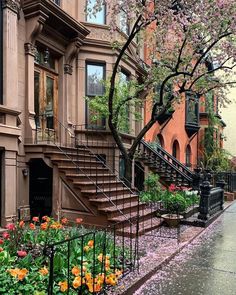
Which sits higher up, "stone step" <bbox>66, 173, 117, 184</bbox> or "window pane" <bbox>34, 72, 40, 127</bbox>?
"window pane" <bbox>34, 72, 40, 127</bbox>

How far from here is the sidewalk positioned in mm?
4418

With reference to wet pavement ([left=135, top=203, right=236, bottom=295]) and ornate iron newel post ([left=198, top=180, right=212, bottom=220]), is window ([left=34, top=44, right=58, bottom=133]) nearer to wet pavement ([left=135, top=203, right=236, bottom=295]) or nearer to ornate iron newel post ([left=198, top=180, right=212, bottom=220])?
ornate iron newel post ([left=198, top=180, right=212, bottom=220])

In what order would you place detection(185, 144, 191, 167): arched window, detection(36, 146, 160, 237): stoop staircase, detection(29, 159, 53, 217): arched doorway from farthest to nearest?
detection(185, 144, 191, 167): arched window, detection(29, 159, 53, 217): arched doorway, detection(36, 146, 160, 237): stoop staircase

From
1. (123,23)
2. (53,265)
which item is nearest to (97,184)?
(53,265)

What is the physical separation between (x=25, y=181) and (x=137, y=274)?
506cm

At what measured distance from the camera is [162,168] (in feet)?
47.4

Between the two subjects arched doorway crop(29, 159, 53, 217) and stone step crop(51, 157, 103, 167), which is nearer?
stone step crop(51, 157, 103, 167)

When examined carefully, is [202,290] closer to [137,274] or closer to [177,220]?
[137,274]

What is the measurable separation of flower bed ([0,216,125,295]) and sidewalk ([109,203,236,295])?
22 cm

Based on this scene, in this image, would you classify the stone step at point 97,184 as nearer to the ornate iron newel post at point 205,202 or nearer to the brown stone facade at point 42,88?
the brown stone facade at point 42,88

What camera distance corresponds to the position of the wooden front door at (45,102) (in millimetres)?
10086

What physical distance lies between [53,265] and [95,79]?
907cm

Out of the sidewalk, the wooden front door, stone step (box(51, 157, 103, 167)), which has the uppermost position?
the wooden front door

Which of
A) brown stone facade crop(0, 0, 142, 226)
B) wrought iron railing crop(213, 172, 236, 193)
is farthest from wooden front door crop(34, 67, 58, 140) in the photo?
wrought iron railing crop(213, 172, 236, 193)
